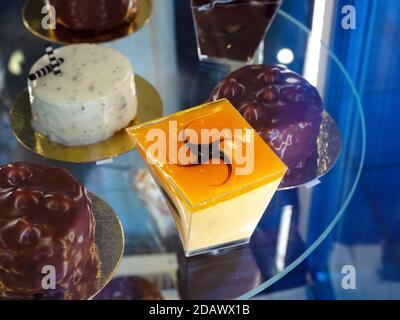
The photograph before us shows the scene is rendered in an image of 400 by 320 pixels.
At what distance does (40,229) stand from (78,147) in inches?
10.7

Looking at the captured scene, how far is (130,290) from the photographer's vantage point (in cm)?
88

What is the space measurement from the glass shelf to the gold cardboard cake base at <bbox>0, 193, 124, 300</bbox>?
0.04ft

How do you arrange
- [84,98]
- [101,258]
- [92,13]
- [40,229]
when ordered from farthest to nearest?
[92,13] < [84,98] < [101,258] < [40,229]

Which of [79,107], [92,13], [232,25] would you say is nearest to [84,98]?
[79,107]

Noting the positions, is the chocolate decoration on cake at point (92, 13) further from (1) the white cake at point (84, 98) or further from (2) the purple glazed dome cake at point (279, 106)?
(2) the purple glazed dome cake at point (279, 106)

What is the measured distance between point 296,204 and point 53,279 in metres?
0.36

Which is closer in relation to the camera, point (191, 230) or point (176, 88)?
point (191, 230)

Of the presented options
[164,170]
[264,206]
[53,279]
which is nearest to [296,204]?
[264,206]

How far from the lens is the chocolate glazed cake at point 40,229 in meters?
0.79

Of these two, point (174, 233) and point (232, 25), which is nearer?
point (174, 233)

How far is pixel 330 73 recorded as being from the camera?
1.18 metres

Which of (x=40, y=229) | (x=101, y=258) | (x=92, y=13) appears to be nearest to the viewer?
(x=40, y=229)

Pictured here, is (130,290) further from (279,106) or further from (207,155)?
(279,106)

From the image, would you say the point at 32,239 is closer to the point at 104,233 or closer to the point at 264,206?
the point at 104,233
